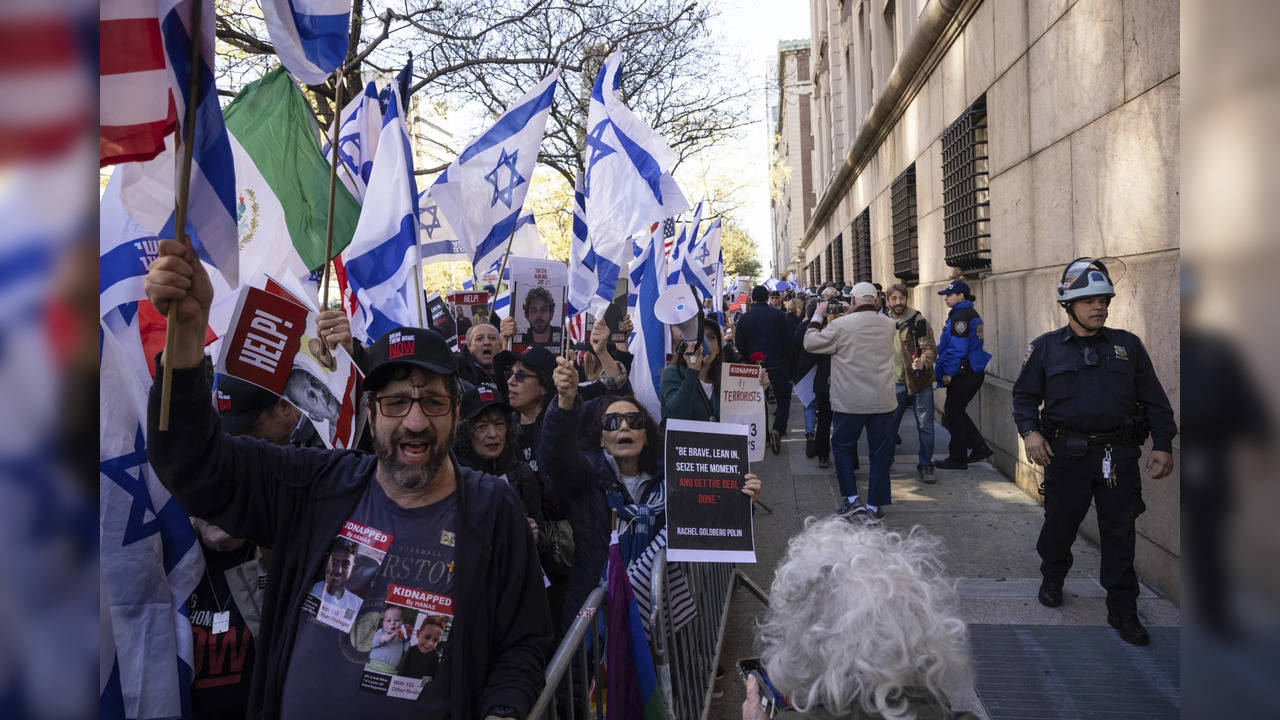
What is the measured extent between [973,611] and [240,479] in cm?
463

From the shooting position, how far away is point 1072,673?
4586 millimetres

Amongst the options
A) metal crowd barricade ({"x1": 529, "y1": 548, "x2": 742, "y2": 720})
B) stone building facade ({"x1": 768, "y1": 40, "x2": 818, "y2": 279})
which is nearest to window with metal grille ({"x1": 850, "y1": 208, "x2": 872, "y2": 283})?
metal crowd barricade ({"x1": 529, "y1": 548, "x2": 742, "y2": 720})

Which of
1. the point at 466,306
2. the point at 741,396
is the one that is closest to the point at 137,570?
the point at 741,396

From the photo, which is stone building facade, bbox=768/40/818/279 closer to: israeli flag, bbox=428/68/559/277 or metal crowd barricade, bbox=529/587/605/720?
israeli flag, bbox=428/68/559/277

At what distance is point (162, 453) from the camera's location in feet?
7.38

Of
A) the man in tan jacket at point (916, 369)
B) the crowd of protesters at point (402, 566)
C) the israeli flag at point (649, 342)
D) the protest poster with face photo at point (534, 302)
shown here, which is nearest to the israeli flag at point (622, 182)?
the israeli flag at point (649, 342)

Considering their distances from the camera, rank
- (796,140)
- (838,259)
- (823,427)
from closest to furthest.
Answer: (823,427) < (838,259) < (796,140)

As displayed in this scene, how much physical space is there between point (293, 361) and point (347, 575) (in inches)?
51.6

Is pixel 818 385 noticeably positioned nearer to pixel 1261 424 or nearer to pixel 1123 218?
pixel 1123 218

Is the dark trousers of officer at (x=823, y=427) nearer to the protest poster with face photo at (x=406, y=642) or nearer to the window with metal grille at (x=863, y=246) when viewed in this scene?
the protest poster with face photo at (x=406, y=642)

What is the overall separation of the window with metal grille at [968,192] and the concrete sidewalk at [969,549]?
8.00ft

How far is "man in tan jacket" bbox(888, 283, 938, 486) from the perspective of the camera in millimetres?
8875

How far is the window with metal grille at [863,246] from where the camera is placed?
2122 centimetres

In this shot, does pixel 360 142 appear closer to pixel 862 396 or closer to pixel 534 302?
pixel 534 302
